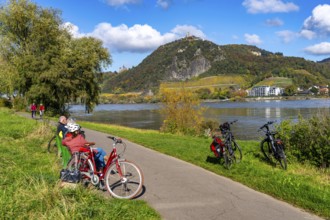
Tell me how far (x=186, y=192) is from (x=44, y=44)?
36.7 meters

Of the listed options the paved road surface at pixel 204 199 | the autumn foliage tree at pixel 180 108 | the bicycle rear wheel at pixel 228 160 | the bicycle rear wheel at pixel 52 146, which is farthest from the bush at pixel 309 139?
the autumn foliage tree at pixel 180 108

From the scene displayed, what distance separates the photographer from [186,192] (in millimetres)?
A: 7805

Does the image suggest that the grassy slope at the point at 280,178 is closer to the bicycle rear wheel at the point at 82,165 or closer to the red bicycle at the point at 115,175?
the red bicycle at the point at 115,175

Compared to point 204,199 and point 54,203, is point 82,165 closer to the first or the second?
point 54,203

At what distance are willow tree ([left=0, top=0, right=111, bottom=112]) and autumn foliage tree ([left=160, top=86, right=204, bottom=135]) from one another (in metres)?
13.9

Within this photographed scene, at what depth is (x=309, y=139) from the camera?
1205 centimetres

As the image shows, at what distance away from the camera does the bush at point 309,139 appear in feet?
37.6

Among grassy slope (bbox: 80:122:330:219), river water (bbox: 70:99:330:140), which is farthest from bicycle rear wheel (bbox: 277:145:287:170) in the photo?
river water (bbox: 70:99:330:140)

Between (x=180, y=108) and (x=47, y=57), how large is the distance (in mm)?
18495

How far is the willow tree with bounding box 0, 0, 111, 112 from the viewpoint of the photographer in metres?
37.2

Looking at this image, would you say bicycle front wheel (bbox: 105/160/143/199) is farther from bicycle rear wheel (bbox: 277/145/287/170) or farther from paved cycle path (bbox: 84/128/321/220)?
bicycle rear wheel (bbox: 277/145/287/170)

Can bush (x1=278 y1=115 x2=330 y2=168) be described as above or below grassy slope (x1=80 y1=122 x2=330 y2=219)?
above

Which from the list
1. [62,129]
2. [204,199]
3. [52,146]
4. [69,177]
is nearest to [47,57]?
[52,146]

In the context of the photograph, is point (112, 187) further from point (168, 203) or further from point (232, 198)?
point (232, 198)
